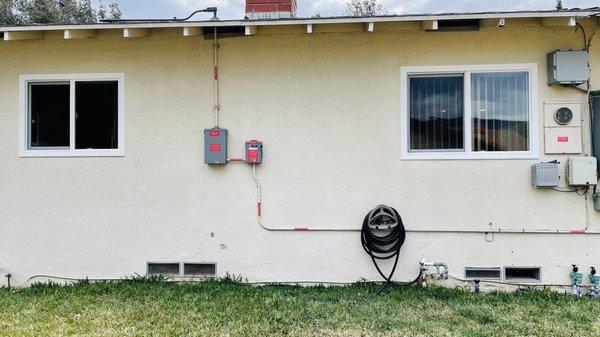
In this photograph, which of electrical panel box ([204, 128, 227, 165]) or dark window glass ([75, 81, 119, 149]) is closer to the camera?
electrical panel box ([204, 128, 227, 165])

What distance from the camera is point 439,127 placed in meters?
5.27

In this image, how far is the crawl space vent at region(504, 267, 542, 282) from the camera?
16.8 feet

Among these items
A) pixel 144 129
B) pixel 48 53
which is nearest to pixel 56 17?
pixel 48 53

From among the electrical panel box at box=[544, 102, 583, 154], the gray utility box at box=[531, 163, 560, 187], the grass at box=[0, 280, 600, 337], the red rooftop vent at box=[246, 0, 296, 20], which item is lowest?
the grass at box=[0, 280, 600, 337]

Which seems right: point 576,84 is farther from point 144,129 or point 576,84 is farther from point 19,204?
point 19,204

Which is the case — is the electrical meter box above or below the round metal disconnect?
below

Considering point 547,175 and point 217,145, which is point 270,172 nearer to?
point 217,145

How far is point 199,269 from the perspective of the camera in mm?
5410

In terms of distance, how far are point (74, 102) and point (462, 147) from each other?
16.2ft

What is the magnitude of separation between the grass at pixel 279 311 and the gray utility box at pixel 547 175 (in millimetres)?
1261

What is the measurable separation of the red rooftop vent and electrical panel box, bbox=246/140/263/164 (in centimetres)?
163

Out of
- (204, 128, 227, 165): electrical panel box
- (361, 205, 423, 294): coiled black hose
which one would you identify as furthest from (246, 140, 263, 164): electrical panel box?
(361, 205, 423, 294): coiled black hose

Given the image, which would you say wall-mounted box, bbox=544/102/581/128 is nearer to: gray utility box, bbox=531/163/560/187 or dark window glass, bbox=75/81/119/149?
gray utility box, bbox=531/163/560/187

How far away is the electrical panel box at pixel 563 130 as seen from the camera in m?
5.05
